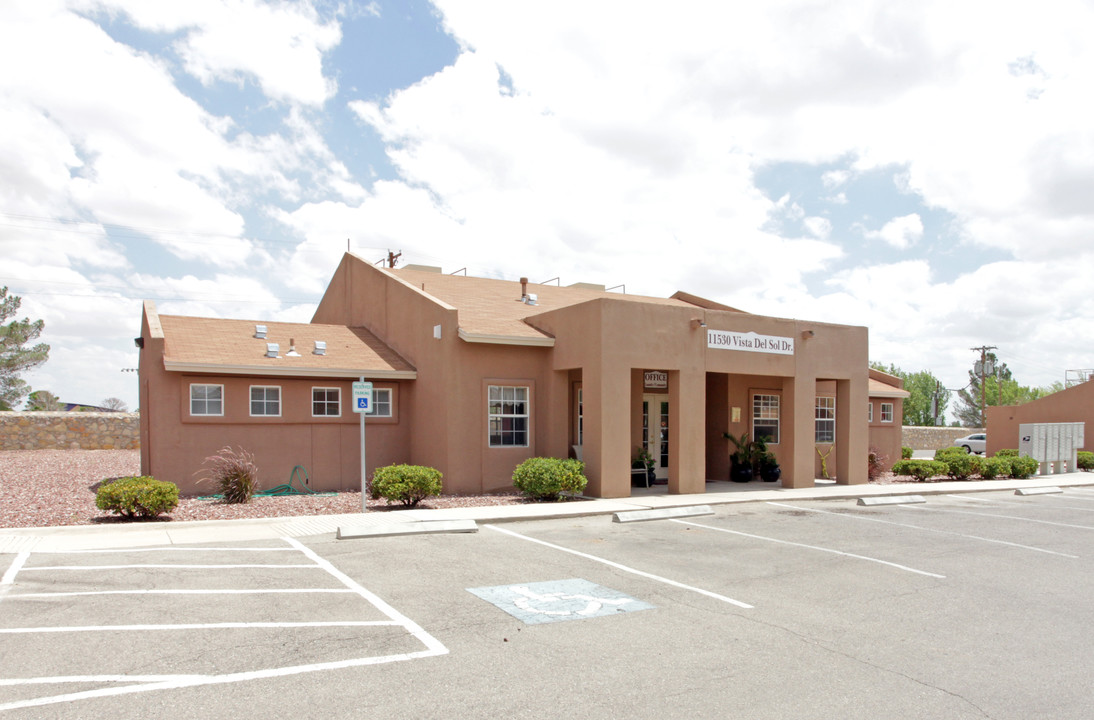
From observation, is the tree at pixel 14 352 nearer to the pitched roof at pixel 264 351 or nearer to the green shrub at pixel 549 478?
the pitched roof at pixel 264 351

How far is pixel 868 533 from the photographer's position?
39.9 ft

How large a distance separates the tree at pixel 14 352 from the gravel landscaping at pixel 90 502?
19.0 m

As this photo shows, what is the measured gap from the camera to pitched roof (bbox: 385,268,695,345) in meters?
16.9

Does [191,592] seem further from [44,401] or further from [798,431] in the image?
[44,401]

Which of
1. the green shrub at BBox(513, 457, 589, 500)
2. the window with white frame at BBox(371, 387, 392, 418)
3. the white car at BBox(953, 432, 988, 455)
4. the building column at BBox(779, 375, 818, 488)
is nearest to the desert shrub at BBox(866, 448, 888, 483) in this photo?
the building column at BBox(779, 375, 818, 488)

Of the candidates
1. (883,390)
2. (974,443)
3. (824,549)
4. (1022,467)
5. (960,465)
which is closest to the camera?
(824,549)

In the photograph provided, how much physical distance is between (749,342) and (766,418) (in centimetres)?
374

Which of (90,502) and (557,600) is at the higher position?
(557,600)

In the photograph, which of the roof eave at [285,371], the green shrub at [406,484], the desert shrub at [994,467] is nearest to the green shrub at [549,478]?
the green shrub at [406,484]

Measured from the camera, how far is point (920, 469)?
68.9 feet

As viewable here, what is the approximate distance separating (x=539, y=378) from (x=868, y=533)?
7881 mm

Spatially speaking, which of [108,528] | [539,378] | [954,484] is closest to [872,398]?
A: [954,484]

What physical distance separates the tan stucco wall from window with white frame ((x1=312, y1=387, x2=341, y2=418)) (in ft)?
92.6

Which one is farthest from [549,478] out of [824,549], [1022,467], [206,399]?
[1022,467]
